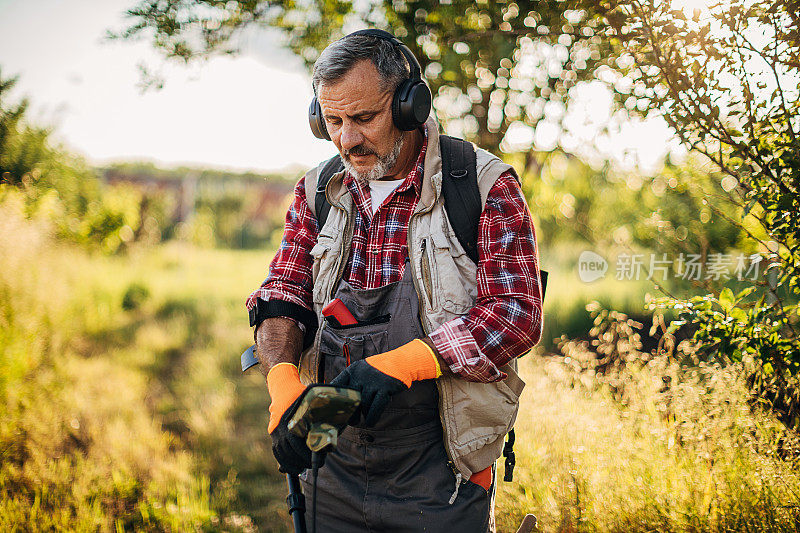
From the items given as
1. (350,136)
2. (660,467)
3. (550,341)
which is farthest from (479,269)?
(550,341)

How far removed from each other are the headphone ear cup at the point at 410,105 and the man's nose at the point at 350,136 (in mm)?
→ 128

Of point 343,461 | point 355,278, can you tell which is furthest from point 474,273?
point 343,461

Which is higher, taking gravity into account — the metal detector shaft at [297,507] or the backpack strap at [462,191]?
the backpack strap at [462,191]

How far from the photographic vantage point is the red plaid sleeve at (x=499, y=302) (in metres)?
1.63

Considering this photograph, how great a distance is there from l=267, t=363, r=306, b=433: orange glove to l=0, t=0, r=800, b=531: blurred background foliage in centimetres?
133

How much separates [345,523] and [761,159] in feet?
6.48

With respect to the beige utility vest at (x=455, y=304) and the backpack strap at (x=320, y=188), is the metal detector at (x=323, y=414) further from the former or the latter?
the backpack strap at (x=320, y=188)

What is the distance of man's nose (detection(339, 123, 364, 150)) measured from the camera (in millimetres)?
1884

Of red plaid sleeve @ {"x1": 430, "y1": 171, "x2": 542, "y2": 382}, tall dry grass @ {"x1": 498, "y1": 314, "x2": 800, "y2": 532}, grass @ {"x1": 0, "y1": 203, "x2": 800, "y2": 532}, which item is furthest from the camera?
grass @ {"x1": 0, "y1": 203, "x2": 800, "y2": 532}

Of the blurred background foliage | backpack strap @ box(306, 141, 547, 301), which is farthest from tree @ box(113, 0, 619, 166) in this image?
backpack strap @ box(306, 141, 547, 301)

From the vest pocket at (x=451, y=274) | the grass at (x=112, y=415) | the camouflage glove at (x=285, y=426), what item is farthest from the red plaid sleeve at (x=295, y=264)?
the grass at (x=112, y=415)

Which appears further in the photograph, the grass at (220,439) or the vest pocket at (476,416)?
the grass at (220,439)

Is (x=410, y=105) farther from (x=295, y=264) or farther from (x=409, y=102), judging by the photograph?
(x=295, y=264)

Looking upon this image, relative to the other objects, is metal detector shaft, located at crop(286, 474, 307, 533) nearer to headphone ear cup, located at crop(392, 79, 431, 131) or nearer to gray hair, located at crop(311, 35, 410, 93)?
headphone ear cup, located at crop(392, 79, 431, 131)
